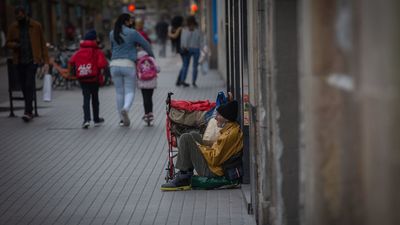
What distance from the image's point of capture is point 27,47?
53.5ft

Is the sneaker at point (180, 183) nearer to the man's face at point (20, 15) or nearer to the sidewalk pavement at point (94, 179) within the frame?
the sidewalk pavement at point (94, 179)

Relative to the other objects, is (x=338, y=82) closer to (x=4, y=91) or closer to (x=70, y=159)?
(x=70, y=159)

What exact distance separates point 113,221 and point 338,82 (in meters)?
4.62

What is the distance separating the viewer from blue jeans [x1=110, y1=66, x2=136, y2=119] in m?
15.1

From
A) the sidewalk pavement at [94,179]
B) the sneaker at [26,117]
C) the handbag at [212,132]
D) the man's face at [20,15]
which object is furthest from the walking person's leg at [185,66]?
the handbag at [212,132]

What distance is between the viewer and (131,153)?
12.5m

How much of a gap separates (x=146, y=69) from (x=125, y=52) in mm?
432

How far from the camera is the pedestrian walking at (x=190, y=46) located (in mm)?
24172

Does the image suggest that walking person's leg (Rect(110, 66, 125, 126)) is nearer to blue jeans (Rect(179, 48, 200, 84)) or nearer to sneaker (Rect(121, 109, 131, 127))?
sneaker (Rect(121, 109, 131, 127))

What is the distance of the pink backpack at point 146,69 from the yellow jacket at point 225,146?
580cm

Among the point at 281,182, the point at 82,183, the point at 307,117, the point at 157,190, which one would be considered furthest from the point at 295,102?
the point at 82,183

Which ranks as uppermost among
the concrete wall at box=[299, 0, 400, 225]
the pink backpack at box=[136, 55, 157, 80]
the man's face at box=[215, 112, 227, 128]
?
the concrete wall at box=[299, 0, 400, 225]

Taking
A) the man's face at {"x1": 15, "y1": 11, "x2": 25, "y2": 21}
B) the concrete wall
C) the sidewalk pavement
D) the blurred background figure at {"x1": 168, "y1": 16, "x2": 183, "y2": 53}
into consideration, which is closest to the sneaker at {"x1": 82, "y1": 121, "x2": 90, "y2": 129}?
the sidewalk pavement

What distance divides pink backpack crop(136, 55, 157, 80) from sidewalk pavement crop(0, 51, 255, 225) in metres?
0.85
